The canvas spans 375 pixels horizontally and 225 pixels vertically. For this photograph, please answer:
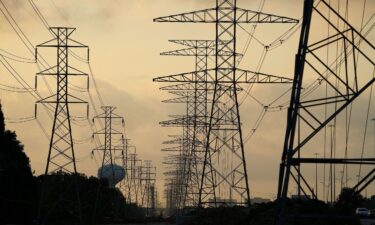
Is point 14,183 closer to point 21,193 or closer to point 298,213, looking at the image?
point 21,193

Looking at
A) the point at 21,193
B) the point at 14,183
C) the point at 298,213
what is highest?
the point at 14,183

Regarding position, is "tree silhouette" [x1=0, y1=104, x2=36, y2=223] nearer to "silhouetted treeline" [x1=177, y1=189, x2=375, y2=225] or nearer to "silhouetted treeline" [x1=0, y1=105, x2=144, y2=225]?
"silhouetted treeline" [x1=0, y1=105, x2=144, y2=225]

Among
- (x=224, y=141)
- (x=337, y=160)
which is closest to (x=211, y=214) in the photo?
(x=224, y=141)

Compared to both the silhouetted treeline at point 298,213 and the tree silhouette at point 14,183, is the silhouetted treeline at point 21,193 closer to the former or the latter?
the tree silhouette at point 14,183

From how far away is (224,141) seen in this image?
6750 cm

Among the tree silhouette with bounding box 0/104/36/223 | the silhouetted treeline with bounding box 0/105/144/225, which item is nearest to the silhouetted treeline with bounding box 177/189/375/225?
the silhouetted treeline with bounding box 0/105/144/225

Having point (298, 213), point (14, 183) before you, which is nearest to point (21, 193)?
point (14, 183)

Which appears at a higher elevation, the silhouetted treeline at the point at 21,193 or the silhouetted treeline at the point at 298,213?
the silhouetted treeline at the point at 21,193

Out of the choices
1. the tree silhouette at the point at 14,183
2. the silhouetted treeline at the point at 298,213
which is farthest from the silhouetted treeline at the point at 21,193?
the silhouetted treeline at the point at 298,213

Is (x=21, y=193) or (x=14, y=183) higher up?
(x=14, y=183)

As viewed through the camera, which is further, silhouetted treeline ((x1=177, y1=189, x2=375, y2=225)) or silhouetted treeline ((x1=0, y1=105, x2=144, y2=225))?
silhouetted treeline ((x1=0, y1=105, x2=144, y2=225))

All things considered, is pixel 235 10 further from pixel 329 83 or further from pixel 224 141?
pixel 329 83

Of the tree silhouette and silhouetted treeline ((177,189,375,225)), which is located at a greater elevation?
the tree silhouette

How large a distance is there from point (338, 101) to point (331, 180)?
12.1 metres
